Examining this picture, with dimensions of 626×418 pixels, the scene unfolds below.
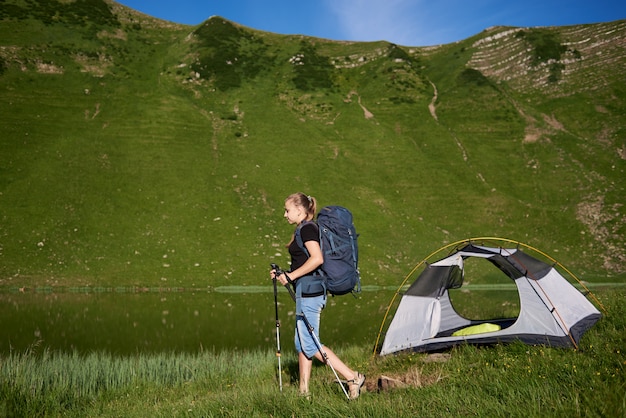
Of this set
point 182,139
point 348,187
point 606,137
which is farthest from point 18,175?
point 606,137

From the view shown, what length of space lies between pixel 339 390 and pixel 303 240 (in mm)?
2825

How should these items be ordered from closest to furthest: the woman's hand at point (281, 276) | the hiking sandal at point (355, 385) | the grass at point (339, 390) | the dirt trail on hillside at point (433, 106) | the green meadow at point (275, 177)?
the grass at point (339, 390), the hiking sandal at point (355, 385), the woman's hand at point (281, 276), the green meadow at point (275, 177), the dirt trail on hillside at point (433, 106)

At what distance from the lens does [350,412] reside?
5.64m

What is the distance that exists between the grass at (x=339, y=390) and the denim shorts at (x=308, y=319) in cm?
72

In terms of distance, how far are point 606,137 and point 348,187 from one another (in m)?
33.5

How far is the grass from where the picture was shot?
5.67 meters

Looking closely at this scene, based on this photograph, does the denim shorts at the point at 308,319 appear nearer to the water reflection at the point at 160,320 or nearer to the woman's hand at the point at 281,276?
the woman's hand at the point at 281,276

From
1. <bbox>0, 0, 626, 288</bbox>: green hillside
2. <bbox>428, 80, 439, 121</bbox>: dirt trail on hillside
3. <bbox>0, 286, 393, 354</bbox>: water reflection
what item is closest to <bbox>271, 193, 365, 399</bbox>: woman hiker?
<bbox>0, 286, 393, 354</bbox>: water reflection

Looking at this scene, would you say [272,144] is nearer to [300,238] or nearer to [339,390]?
[300,238]

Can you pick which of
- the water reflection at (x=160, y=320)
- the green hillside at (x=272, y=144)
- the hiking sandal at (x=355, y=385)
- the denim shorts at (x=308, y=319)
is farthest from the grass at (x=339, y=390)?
the green hillside at (x=272, y=144)

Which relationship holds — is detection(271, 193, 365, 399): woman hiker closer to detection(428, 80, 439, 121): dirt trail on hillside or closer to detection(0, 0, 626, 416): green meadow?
detection(0, 0, 626, 416): green meadow

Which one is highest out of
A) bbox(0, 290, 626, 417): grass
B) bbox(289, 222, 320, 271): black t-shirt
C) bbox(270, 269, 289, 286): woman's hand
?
bbox(289, 222, 320, 271): black t-shirt

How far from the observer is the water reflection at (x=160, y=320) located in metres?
15.5

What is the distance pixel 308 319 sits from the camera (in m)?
7.77
